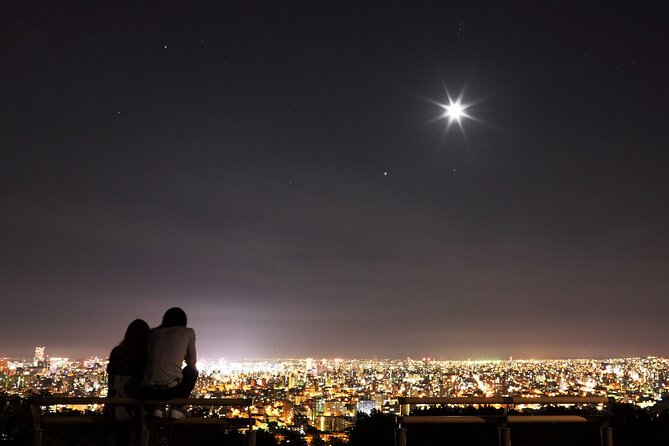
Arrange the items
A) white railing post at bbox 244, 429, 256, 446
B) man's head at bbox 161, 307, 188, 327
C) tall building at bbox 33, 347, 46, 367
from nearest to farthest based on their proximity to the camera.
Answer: white railing post at bbox 244, 429, 256, 446, man's head at bbox 161, 307, 188, 327, tall building at bbox 33, 347, 46, 367

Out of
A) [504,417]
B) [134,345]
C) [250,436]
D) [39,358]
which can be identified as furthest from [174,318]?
[39,358]

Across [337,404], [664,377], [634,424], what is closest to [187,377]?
[634,424]

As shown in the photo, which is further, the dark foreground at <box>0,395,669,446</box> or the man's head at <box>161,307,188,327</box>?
the dark foreground at <box>0,395,669,446</box>

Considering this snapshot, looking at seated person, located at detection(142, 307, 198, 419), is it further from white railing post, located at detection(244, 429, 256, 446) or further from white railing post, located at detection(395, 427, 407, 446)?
white railing post, located at detection(395, 427, 407, 446)

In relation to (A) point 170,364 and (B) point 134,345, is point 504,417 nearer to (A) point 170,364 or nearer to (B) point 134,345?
(A) point 170,364

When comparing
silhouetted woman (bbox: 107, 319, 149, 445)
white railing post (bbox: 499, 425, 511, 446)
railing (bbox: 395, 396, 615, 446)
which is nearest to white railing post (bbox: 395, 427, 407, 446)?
railing (bbox: 395, 396, 615, 446)

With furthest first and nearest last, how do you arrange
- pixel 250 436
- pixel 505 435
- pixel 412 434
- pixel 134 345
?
pixel 412 434 < pixel 134 345 < pixel 505 435 < pixel 250 436

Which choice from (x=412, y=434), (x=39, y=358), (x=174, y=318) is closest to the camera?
(x=174, y=318)
